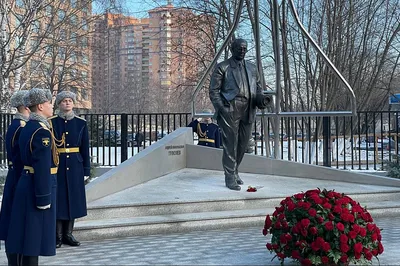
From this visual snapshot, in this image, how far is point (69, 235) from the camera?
5.57m

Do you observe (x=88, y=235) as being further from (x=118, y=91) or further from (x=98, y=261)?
(x=118, y=91)

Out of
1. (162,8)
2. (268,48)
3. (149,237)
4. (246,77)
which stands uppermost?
(162,8)

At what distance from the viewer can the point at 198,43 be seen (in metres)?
18.5

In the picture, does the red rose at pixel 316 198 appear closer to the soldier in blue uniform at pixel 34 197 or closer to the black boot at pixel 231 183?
the soldier in blue uniform at pixel 34 197

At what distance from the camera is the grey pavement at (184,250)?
193 inches

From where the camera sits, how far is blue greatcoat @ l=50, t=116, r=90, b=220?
5.45 meters

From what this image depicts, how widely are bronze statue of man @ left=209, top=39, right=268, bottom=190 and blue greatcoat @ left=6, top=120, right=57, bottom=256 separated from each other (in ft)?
11.9

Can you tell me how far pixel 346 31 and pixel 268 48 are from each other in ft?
8.82

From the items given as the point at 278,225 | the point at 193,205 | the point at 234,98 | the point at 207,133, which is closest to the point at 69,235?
the point at 193,205

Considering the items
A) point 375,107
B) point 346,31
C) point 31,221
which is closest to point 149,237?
point 31,221

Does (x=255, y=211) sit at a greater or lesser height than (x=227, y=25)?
lesser

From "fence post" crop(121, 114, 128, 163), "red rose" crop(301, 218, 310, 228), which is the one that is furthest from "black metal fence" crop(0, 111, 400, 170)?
"red rose" crop(301, 218, 310, 228)

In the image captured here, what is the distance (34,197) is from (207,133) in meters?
8.64

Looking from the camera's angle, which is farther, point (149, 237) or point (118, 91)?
point (118, 91)
